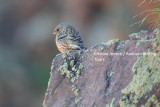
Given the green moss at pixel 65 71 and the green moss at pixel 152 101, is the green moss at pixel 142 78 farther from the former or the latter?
the green moss at pixel 65 71

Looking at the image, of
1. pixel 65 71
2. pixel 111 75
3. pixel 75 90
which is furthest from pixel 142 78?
pixel 65 71

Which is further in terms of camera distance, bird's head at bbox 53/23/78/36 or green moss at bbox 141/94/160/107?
bird's head at bbox 53/23/78/36

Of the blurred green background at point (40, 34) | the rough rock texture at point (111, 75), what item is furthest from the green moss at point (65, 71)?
the blurred green background at point (40, 34)

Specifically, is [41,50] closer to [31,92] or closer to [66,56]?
[31,92]

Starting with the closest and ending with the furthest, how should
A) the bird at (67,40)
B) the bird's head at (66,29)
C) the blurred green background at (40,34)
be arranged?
the bird at (67,40) < the bird's head at (66,29) < the blurred green background at (40,34)

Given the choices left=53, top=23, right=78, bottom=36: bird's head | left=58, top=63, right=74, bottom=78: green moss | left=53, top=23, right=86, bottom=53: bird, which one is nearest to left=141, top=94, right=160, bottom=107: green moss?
left=58, top=63, right=74, bottom=78: green moss

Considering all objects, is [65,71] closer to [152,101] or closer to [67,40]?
[152,101]

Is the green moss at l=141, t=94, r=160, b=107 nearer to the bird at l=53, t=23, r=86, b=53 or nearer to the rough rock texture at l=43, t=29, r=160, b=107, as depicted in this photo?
the rough rock texture at l=43, t=29, r=160, b=107
